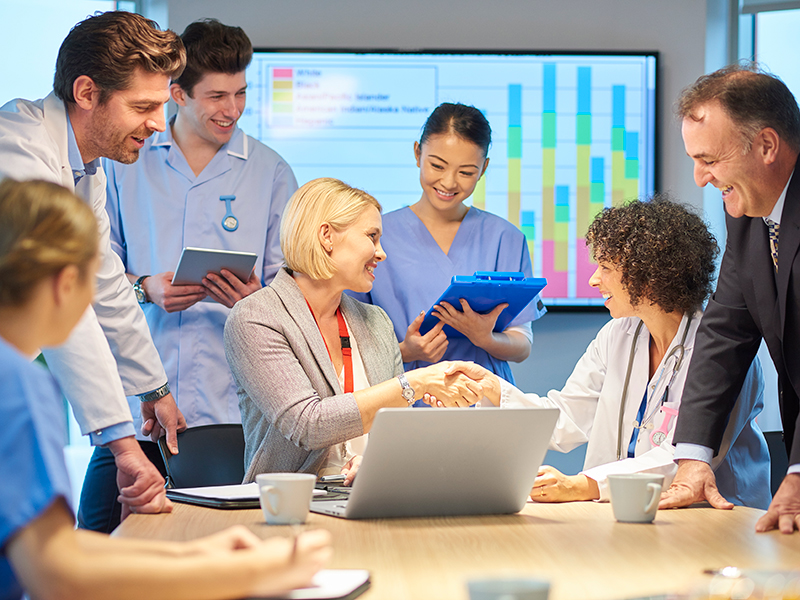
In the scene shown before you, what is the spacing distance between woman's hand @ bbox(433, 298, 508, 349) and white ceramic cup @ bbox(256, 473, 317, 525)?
110 centimetres

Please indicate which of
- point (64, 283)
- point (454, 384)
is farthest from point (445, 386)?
point (64, 283)

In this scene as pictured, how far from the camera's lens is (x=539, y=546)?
112 cm

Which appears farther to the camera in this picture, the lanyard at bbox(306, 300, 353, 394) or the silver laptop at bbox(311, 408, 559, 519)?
the lanyard at bbox(306, 300, 353, 394)

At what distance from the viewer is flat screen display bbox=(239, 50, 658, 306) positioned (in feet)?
11.1

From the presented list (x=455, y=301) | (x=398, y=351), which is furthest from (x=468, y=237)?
(x=398, y=351)

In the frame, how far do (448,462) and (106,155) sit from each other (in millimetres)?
1135

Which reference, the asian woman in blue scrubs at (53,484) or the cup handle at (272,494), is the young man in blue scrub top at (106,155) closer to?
the cup handle at (272,494)

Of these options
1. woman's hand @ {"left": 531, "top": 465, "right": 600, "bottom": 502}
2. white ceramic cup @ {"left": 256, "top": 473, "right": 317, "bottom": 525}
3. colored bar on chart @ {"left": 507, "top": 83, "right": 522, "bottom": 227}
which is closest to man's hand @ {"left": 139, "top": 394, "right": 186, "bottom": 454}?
white ceramic cup @ {"left": 256, "top": 473, "right": 317, "bottom": 525}

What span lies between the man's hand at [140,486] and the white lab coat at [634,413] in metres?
0.86

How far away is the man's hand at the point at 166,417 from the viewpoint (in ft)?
6.59

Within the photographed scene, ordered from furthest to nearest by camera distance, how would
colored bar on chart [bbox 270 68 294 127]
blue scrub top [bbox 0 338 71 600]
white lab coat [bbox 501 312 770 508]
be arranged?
colored bar on chart [bbox 270 68 294 127], white lab coat [bbox 501 312 770 508], blue scrub top [bbox 0 338 71 600]

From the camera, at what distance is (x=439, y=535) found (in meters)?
Answer: 1.18

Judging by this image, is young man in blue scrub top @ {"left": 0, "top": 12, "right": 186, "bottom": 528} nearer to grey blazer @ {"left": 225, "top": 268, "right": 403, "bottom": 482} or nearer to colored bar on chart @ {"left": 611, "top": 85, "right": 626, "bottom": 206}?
grey blazer @ {"left": 225, "top": 268, "right": 403, "bottom": 482}

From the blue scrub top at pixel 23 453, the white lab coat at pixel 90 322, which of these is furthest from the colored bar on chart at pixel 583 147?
the blue scrub top at pixel 23 453
